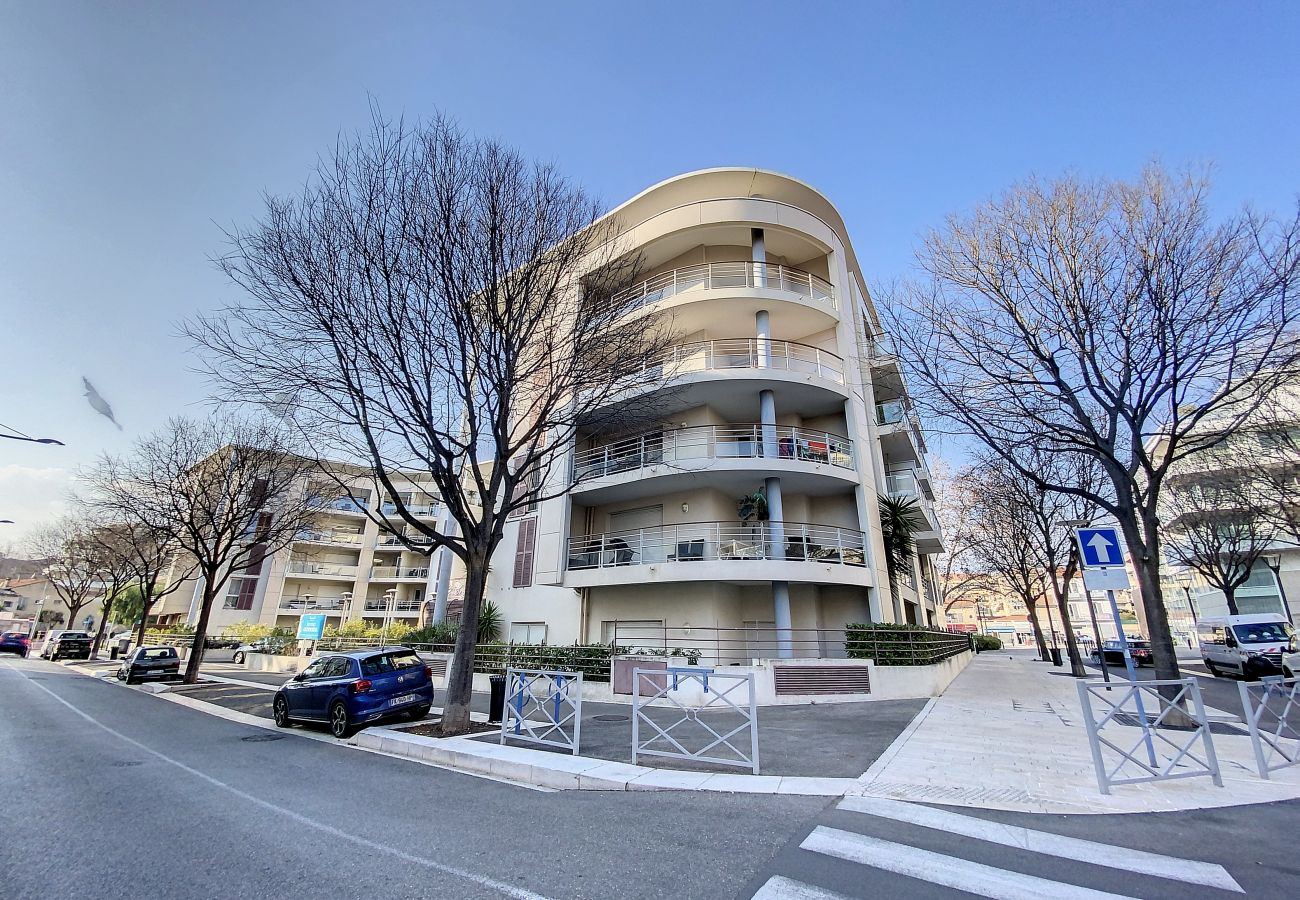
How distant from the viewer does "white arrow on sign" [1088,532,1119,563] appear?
275 inches

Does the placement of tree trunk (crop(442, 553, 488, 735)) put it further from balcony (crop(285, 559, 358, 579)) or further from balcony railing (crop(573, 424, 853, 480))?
balcony (crop(285, 559, 358, 579))

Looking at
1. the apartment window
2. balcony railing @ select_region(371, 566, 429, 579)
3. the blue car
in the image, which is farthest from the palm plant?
balcony railing @ select_region(371, 566, 429, 579)

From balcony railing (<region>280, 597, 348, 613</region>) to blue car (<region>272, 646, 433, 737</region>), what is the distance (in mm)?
36442

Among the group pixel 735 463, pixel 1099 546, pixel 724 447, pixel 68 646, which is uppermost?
pixel 724 447

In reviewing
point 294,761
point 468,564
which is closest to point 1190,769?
point 468,564

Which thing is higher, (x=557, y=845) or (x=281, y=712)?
(x=557, y=845)

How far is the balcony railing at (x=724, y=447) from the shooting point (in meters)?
16.1

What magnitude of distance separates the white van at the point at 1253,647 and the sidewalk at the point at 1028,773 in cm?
1302

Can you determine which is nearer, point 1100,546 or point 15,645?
point 1100,546

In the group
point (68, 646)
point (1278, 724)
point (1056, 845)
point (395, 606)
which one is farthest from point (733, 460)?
point (68, 646)

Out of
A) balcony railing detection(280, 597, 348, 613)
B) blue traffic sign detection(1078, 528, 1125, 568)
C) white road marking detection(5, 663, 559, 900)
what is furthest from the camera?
balcony railing detection(280, 597, 348, 613)

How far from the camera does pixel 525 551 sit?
1994 cm

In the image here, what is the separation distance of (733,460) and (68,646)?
4381 cm

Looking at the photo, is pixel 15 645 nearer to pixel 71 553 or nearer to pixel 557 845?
pixel 71 553
